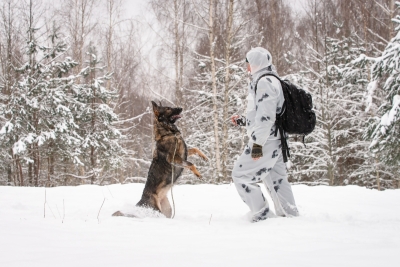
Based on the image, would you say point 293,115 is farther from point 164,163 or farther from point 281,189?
point 164,163

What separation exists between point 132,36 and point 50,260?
16.8 m

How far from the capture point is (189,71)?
54.5ft

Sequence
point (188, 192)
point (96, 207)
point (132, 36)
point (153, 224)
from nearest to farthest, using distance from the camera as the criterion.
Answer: point (153, 224), point (96, 207), point (188, 192), point (132, 36)

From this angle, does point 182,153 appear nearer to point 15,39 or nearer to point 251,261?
point 251,261

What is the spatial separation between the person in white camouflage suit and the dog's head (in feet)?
4.00

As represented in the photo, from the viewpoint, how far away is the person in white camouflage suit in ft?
10.0

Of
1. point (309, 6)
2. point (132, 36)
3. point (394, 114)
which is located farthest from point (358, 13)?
point (132, 36)

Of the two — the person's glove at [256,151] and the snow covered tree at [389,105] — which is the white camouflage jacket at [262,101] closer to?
the person's glove at [256,151]

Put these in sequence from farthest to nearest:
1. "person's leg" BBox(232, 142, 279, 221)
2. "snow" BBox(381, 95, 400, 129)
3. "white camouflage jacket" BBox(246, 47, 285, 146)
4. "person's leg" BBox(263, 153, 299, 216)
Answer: "snow" BBox(381, 95, 400, 129), "person's leg" BBox(263, 153, 299, 216), "person's leg" BBox(232, 142, 279, 221), "white camouflage jacket" BBox(246, 47, 285, 146)

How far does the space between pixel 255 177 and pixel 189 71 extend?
14.0 metres

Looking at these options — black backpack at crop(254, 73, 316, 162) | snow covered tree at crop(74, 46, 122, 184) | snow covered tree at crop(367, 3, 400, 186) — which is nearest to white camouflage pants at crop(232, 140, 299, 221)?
black backpack at crop(254, 73, 316, 162)

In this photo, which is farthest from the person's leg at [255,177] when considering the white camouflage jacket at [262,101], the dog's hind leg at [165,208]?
the dog's hind leg at [165,208]

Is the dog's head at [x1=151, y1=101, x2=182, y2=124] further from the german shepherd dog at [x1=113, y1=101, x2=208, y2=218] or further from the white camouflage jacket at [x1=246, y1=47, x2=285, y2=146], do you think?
the white camouflage jacket at [x1=246, y1=47, x2=285, y2=146]

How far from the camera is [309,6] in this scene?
13.1 m
